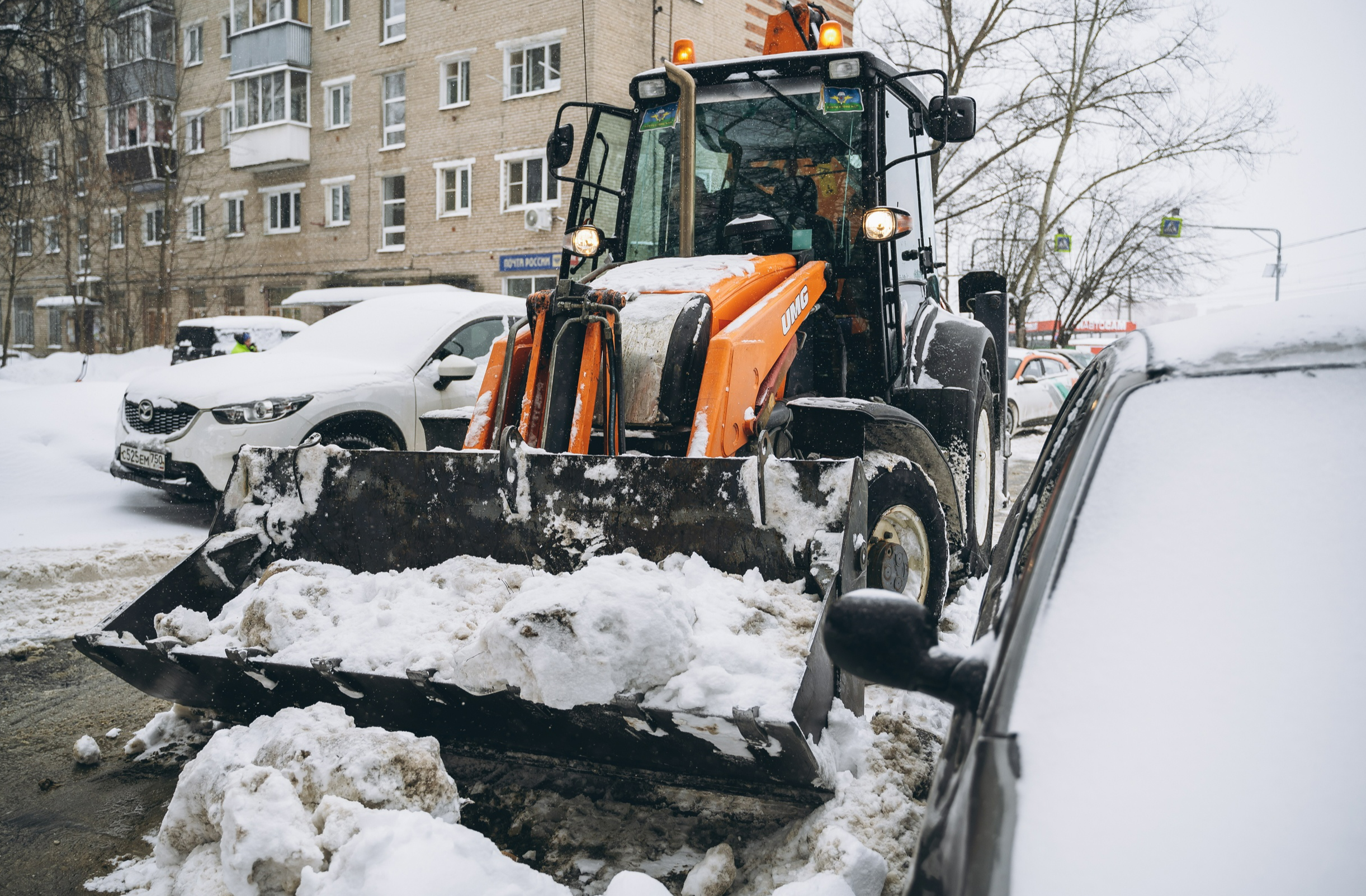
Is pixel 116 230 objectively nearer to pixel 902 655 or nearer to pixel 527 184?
pixel 527 184

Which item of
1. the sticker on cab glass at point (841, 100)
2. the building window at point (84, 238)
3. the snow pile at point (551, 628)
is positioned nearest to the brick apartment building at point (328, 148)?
the building window at point (84, 238)

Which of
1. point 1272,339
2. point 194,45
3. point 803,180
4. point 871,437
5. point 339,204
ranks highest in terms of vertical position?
point 194,45

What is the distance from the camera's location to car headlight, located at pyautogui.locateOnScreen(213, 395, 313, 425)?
7.21 meters

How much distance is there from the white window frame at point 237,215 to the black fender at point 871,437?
29876 millimetres

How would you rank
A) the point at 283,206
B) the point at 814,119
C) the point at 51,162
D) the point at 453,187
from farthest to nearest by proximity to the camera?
1. the point at 283,206
2. the point at 453,187
3. the point at 51,162
4. the point at 814,119

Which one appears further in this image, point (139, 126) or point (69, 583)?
point (139, 126)

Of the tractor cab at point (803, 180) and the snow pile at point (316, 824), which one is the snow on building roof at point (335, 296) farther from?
the snow pile at point (316, 824)

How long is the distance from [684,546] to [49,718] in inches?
105

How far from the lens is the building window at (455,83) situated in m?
24.7

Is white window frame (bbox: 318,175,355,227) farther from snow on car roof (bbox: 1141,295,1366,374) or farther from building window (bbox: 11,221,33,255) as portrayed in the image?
snow on car roof (bbox: 1141,295,1366,374)

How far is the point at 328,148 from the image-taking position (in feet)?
90.1

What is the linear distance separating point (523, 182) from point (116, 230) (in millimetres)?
12464

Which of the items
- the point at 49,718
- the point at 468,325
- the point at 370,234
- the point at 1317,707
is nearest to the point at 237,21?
the point at 370,234

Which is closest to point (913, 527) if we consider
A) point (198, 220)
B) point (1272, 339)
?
point (1272, 339)
